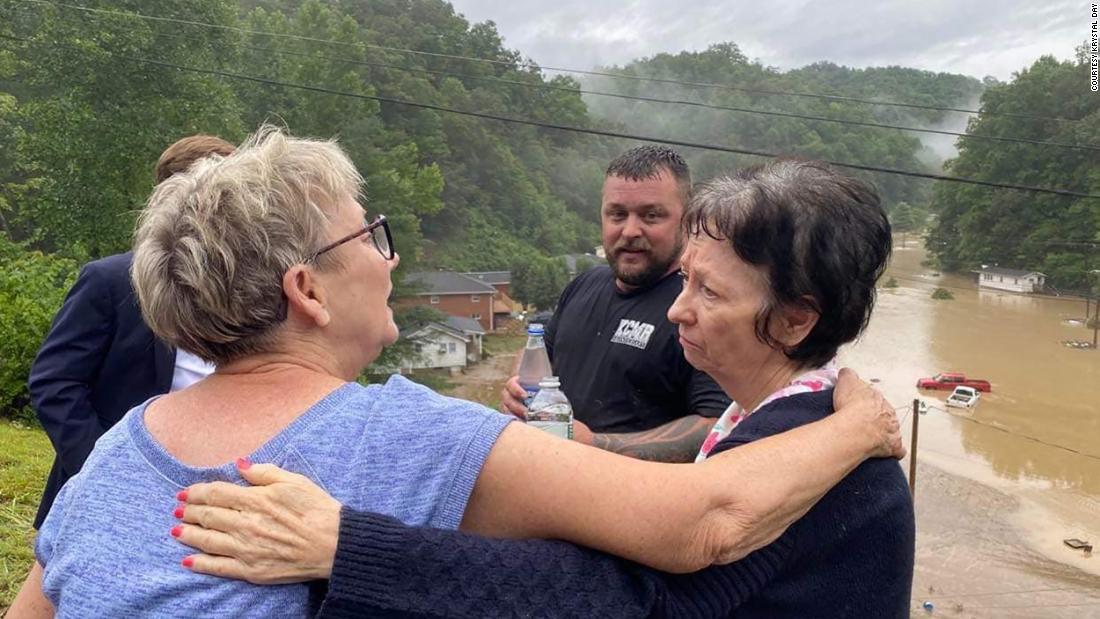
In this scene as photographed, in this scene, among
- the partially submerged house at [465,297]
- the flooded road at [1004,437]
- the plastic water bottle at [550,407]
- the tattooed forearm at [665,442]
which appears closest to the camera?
the plastic water bottle at [550,407]

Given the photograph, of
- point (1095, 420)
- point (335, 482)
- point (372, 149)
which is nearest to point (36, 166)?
point (372, 149)

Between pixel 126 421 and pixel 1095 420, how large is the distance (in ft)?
87.2

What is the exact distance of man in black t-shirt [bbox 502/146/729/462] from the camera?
8.30 feet

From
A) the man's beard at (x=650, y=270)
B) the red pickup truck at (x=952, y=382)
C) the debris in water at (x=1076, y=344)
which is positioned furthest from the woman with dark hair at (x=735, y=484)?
the debris in water at (x=1076, y=344)

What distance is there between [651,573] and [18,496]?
16.4 ft

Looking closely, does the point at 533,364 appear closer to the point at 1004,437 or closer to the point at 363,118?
the point at 1004,437

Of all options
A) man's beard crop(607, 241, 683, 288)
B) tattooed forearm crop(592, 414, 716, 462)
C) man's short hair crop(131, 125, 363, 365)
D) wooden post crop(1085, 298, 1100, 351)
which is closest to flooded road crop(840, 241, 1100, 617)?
wooden post crop(1085, 298, 1100, 351)

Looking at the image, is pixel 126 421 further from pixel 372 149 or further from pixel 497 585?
pixel 372 149

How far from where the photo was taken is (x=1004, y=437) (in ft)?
69.8

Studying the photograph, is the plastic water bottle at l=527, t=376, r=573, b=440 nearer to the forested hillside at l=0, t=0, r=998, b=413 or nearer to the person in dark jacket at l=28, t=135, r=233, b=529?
the forested hillside at l=0, t=0, r=998, b=413

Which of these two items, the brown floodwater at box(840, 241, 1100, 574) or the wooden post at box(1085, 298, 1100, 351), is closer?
the brown floodwater at box(840, 241, 1100, 574)

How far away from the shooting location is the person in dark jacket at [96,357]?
2.68 m

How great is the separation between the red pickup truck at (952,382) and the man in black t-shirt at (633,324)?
24.3m

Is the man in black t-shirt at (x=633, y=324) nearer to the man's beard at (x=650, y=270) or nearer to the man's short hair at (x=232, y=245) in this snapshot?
the man's beard at (x=650, y=270)
